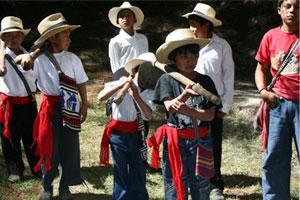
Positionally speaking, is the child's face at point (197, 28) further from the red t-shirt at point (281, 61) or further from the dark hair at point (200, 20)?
the red t-shirt at point (281, 61)

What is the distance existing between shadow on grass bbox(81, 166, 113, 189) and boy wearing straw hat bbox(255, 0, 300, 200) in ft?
6.55

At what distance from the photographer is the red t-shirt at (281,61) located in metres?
3.81

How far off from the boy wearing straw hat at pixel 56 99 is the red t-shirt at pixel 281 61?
1710 millimetres

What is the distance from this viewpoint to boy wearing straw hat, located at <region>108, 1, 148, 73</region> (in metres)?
→ 5.09

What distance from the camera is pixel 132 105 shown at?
4375 millimetres

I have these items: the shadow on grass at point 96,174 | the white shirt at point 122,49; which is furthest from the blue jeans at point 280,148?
the shadow on grass at point 96,174

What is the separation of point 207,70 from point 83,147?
2.50m

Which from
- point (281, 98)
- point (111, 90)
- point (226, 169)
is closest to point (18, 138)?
point (111, 90)

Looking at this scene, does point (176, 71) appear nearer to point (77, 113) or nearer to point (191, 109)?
point (191, 109)

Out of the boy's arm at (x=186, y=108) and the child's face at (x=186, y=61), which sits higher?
the child's face at (x=186, y=61)

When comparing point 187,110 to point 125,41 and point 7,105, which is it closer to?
point 125,41

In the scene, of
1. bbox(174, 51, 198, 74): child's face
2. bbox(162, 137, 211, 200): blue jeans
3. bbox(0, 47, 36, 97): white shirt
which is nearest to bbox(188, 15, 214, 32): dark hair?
bbox(174, 51, 198, 74): child's face

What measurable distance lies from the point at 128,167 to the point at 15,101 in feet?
5.39

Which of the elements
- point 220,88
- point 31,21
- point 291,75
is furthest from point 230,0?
point 291,75
